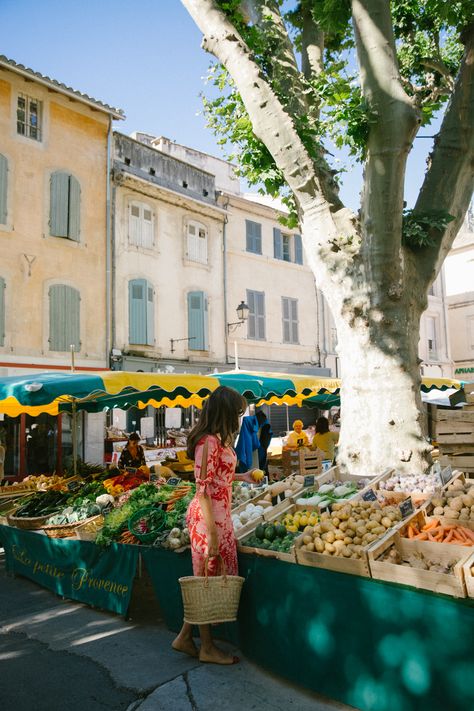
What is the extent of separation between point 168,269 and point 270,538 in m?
14.1

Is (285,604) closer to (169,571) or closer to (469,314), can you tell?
(169,571)

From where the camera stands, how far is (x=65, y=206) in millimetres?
14625

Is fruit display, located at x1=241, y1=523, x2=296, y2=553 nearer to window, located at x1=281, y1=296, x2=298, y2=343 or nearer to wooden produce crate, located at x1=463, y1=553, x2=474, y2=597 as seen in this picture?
wooden produce crate, located at x1=463, y1=553, x2=474, y2=597

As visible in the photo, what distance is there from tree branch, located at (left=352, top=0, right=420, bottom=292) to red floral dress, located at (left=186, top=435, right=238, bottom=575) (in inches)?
110

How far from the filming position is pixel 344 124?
5121 mm

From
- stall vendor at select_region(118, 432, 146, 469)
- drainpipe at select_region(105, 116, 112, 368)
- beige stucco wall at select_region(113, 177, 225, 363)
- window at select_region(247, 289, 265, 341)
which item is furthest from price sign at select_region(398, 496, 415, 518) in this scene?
window at select_region(247, 289, 265, 341)

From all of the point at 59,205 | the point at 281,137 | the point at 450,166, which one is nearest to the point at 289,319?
the point at 59,205

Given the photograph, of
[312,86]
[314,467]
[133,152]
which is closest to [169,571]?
[312,86]

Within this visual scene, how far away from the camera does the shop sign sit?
4398 millimetres

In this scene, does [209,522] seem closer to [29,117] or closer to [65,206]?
[65,206]

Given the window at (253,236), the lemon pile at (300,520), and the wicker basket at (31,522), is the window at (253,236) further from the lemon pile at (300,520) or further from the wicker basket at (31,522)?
the lemon pile at (300,520)

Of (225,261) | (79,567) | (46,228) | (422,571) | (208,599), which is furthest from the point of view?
(225,261)

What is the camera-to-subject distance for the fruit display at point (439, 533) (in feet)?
10.1

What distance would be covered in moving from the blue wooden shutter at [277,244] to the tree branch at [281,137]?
1464 centimetres
